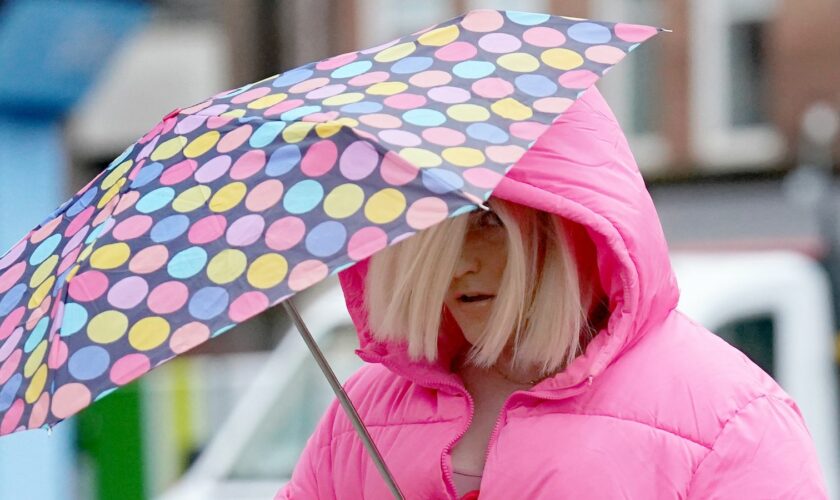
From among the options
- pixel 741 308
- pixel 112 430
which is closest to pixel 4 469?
pixel 112 430

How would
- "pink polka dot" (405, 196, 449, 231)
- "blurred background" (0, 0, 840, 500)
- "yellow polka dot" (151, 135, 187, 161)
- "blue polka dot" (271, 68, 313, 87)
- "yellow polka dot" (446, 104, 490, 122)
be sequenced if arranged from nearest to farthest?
"pink polka dot" (405, 196, 449, 231)
"yellow polka dot" (446, 104, 490, 122)
"yellow polka dot" (151, 135, 187, 161)
"blue polka dot" (271, 68, 313, 87)
"blurred background" (0, 0, 840, 500)

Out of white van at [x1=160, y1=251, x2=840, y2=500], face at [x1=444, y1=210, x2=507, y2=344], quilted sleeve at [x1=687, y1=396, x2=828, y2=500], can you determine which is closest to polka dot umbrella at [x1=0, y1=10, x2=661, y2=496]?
face at [x1=444, y1=210, x2=507, y2=344]

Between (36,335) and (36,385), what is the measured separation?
0.35ft

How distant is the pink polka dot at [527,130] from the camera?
1758 mm

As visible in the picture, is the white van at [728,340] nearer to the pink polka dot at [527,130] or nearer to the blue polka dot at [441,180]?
the pink polka dot at [527,130]

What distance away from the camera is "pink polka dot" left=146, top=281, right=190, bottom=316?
65.4 inches

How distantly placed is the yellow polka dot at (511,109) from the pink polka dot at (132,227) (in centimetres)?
46

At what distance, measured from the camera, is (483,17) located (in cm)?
206

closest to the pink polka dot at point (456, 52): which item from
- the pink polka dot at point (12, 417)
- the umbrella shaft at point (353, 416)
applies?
the umbrella shaft at point (353, 416)

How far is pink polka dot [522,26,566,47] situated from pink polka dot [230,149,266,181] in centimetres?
44

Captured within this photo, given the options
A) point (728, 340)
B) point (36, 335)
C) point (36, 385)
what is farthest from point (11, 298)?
point (728, 340)

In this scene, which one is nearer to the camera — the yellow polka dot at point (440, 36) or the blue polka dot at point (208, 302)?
the blue polka dot at point (208, 302)

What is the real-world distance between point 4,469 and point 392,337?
4.80m

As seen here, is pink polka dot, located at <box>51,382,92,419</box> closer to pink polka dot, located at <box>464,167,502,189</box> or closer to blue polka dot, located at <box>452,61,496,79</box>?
pink polka dot, located at <box>464,167,502,189</box>
